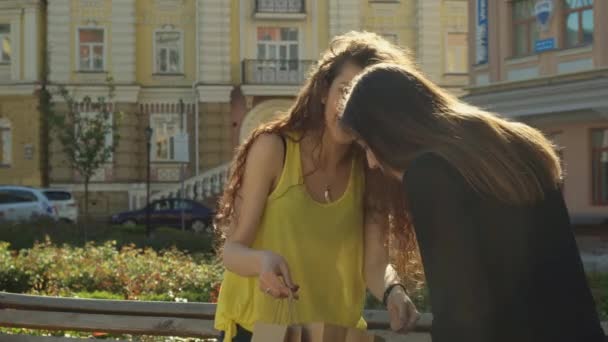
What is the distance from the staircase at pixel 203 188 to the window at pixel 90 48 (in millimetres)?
5390

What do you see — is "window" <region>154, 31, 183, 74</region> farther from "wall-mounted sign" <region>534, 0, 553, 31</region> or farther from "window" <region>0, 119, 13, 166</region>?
"wall-mounted sign" <region>534, 0, 553, 31</region>

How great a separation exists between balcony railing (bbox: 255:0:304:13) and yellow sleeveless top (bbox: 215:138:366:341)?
38.0 meters

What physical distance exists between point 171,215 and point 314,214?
33.0 meters

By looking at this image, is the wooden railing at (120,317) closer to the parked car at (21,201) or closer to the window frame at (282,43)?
the parked car at (21,201)

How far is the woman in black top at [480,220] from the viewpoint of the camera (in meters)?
2.56

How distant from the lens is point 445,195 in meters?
2.58

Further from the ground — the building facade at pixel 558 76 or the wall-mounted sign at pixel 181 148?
the building facade at pixel 558 76

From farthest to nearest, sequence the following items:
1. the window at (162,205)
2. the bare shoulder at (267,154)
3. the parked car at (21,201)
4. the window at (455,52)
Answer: the window at (455,52) → the window at (162,205) → the parked car at (21,201) → the bare shoulder at (267,154)

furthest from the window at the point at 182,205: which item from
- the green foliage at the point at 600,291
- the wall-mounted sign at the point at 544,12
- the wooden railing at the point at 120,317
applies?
the wooden railing at the point at 120,317

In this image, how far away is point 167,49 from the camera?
1654 inches

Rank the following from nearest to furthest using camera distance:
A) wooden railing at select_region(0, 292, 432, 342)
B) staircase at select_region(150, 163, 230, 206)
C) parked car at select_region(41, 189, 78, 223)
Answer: wooden railing at select_region(0, 292, 432, 342), parked car at select_region(41, 189, 78, 223), staircase at select_region(150, 163, 230, 206)

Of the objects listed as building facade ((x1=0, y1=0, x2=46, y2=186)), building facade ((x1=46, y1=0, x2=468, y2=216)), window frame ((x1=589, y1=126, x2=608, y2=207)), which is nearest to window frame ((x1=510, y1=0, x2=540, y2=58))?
window frame ((x1=589, y1=126, x2=608, y2=207))

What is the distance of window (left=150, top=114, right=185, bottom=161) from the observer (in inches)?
1650

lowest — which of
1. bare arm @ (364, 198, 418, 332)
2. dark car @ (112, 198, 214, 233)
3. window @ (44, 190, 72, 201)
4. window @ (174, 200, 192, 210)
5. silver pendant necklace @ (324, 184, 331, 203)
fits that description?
dark car @ (112, 198, 214, 233)
